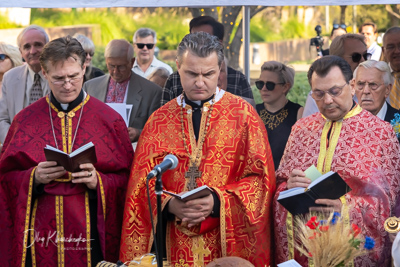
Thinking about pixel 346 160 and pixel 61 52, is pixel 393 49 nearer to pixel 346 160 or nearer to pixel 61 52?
pixel 346 160

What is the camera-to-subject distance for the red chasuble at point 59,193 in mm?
5625

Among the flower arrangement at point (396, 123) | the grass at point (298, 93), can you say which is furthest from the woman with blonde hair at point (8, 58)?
the grass at point (298, 93)

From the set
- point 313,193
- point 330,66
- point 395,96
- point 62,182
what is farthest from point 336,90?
point 62,182

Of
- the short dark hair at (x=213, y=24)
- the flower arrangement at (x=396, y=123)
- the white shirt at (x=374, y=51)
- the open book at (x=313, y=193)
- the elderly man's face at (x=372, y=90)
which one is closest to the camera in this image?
the open book at (x=313, y=193)

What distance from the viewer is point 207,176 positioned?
535 cm

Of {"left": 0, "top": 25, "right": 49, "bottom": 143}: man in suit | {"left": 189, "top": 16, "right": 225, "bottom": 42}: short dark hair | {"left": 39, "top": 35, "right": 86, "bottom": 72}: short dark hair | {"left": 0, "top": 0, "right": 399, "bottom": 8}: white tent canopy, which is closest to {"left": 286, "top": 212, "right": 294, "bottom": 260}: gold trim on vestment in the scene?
{"left": 39, "top": 35, "right": 86, "bottom": 72}: short dark hair

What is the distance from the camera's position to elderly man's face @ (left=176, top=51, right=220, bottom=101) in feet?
17.3

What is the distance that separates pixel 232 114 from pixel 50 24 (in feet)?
46.0

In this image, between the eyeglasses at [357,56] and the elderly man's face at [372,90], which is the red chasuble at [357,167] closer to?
the elderly man's face at [372,90]

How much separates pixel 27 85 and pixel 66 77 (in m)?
2.05

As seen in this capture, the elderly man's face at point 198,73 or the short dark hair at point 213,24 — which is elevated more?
the short dark hair at point 213,24

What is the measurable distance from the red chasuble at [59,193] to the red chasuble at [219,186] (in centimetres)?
28

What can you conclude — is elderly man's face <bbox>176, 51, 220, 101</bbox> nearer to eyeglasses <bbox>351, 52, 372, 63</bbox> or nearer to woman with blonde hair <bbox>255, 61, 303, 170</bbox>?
woman with blonde hair <bbox>255, 61, 303, 170</bbox>

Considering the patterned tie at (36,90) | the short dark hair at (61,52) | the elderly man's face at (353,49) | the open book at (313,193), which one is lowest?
the open book at (313,193)
